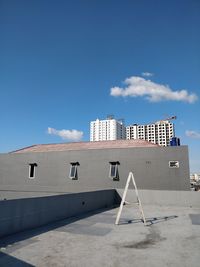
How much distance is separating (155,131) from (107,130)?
67.1 feet

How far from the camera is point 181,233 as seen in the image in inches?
304

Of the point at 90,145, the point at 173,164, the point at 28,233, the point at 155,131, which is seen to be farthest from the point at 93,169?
the point at 155,131

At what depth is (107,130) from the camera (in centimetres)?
8394

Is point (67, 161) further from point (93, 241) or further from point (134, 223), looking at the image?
point (93, 241)

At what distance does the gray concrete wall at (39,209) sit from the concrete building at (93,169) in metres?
5.96

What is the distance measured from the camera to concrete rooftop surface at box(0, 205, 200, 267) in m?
5.04

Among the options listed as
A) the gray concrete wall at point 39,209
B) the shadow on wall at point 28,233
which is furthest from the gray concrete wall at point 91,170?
the shadow on wall at point 28,233

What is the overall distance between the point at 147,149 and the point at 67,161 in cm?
694

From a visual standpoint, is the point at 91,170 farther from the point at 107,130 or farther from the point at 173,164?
the point at 107,130

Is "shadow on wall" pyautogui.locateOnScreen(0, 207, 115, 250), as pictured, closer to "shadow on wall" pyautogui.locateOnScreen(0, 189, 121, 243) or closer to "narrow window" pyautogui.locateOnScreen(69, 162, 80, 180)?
"shadow on wall" pyautogui.locateOnScreen(0, 189, 121, 243)

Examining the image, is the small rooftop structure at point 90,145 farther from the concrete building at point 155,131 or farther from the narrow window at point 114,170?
the concrete building at point 155,131

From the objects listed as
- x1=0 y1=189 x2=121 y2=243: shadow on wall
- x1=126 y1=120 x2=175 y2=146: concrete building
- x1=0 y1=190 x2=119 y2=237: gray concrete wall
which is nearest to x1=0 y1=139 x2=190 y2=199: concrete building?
x1=0 y1=189 x2=121 y2=243: shadow on wall

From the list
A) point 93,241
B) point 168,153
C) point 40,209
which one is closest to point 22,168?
point 168,153

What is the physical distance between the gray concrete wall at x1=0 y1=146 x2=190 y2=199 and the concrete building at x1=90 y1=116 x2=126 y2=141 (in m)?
58.7
